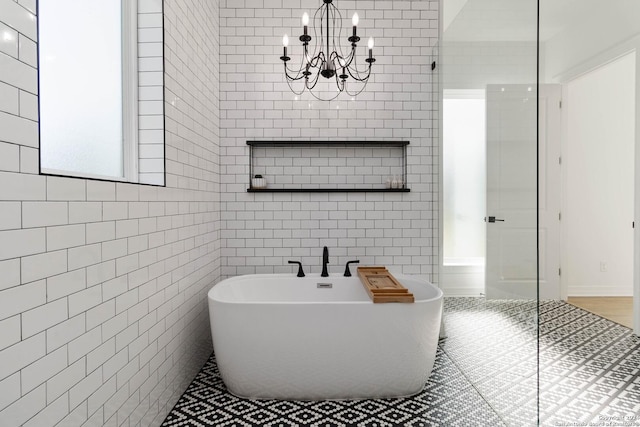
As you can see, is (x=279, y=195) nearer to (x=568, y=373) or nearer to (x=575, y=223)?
(x=568, y=373)

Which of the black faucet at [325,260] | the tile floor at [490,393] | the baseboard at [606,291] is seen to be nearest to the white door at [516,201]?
the tile floor at [490,393]

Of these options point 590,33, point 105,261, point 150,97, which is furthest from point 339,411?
point 590,33

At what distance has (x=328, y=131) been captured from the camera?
3150mm

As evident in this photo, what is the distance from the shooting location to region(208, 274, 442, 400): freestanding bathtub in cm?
213

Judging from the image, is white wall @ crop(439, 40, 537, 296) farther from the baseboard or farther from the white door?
the baseboard

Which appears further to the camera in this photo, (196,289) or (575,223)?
(575,223)

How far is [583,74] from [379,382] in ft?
11.5

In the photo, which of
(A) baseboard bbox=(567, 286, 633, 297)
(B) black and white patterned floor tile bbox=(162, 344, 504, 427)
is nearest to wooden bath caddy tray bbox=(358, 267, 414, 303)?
(B) black and white patterned floor tile bbox=(162, 344, 504, 427)

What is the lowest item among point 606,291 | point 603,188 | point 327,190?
point 606,291

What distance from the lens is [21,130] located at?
109 centimetres

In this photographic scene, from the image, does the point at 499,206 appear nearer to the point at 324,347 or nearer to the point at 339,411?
the point at 324,347

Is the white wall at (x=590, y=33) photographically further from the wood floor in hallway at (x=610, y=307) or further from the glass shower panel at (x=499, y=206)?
the wood floor in hallway at (x=610, y=307)

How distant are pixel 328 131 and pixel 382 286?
57.7 inches

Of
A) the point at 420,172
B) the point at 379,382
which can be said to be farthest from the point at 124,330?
the point at 420,172
